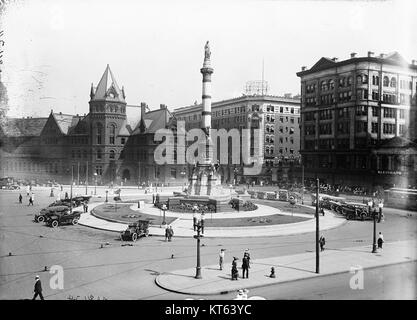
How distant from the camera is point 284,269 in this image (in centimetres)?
2269

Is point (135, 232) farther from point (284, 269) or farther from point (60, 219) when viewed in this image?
point (284, 269)


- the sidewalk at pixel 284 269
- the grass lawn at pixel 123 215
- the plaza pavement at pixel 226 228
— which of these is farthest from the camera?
the grass lawn at pixel 123 215

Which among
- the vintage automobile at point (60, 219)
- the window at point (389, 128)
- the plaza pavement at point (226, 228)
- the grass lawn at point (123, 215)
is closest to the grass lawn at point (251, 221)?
the plaza pavement at point (226, 228)

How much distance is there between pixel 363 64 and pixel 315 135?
17045 mm

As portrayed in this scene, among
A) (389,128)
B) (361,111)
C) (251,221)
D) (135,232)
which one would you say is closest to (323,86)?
(361,111)

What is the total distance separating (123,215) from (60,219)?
268 inches

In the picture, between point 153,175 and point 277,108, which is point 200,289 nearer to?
point 153,175

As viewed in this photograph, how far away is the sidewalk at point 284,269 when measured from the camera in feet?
64.7

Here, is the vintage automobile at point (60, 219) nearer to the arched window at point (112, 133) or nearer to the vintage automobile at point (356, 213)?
the vintage automobile at point (356, 213)

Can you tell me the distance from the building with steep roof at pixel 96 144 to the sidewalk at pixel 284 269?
64922 mm

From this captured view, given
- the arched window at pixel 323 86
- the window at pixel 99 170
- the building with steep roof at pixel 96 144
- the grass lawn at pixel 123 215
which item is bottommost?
the grass lawn at pixel 123 215

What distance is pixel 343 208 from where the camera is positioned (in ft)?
152

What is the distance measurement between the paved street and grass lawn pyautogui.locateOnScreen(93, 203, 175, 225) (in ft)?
15.0

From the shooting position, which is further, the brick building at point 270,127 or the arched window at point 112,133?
the brick building at point 270,127
